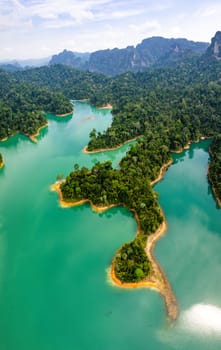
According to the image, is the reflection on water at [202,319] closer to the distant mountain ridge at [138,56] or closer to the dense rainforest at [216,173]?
the dense rainforest at [216,173]

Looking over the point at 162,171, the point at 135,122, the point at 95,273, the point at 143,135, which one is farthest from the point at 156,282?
the point at 135,122

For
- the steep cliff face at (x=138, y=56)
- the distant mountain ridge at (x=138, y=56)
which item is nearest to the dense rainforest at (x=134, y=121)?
the distant mountain ridge at (x=138, y=56)

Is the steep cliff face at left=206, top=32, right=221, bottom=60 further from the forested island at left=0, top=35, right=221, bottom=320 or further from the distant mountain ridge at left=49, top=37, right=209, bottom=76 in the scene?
the distant mountain ridge at left=49, top=37, right=209, bottom=76

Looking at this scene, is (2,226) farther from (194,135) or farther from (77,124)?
(77,124)

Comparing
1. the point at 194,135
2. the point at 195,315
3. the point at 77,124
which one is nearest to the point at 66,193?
the point at 195,315

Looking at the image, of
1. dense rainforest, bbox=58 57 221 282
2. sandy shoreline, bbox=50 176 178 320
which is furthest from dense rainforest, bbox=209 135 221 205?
sandy shoreline, bbox=50 176 178 320
